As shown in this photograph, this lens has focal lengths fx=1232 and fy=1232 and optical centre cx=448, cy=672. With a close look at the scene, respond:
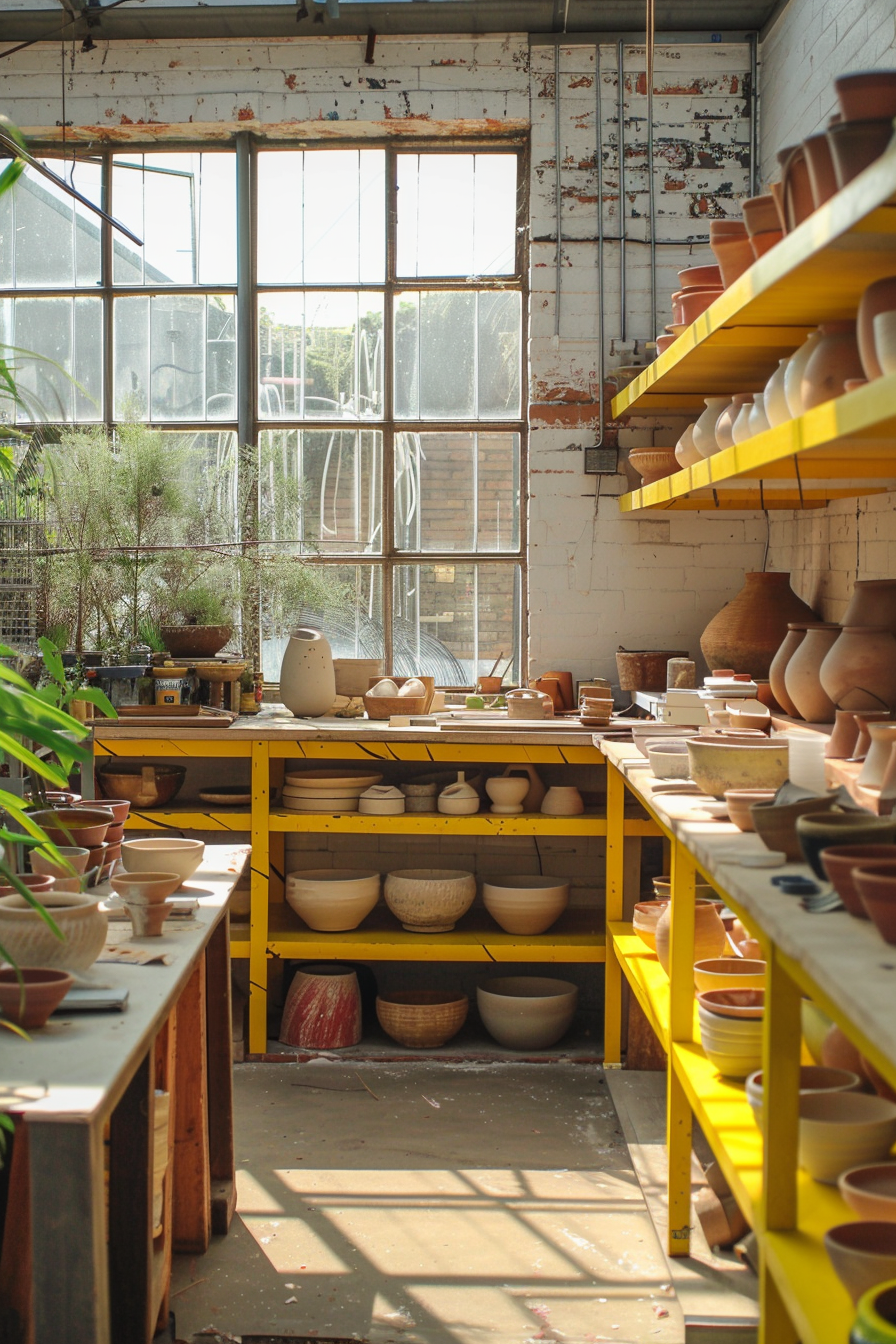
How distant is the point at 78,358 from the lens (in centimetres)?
493

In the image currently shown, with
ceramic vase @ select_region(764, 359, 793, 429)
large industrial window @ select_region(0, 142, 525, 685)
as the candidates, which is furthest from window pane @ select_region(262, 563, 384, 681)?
ceramic vase @ select_region(764, 359, 793, 429)

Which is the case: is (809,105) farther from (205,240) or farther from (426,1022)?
(426,1022)

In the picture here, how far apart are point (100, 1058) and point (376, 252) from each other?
3.93 meters

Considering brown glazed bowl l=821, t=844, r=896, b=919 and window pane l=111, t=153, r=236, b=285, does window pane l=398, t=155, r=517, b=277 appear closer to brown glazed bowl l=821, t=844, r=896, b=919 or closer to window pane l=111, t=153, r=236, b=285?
window pane l=111, t=153, r=236, b=285

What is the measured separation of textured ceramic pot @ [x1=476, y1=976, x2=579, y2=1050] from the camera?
4066mm

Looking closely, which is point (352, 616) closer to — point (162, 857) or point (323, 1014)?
point (323, 1014)

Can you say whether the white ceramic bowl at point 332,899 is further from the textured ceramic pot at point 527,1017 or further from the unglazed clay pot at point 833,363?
the unglazed clay pot at point 833,363

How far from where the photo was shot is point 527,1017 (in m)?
4.07

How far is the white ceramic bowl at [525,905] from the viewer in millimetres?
4141

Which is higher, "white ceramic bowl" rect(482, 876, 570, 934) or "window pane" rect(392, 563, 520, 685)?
"window pane" rect(392, 563, 520, 685)

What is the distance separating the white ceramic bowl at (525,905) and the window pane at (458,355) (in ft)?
6.16

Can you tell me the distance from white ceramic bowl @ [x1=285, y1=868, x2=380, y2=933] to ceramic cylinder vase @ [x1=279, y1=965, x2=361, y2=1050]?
176 millimetres

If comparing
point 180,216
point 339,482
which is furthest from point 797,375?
point 180,216

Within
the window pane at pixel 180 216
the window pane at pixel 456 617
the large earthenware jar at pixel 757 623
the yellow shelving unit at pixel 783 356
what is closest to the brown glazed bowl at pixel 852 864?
the yellow shelving unit at pixel 783 356
